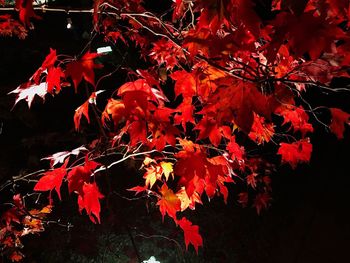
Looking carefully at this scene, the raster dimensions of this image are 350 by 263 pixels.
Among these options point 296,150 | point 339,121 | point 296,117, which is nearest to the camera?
point 339,121

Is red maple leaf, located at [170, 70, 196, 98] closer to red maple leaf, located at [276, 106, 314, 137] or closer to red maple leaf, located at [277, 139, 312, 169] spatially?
red maple leaf, located at [276, 106, 314, 137]

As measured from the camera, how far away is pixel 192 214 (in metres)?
7.47

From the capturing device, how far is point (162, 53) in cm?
488

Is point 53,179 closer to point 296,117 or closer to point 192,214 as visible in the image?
point 296,117

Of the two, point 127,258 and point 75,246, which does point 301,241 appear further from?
point 75,246

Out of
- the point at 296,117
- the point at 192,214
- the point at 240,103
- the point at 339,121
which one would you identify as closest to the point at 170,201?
the point at 296,117

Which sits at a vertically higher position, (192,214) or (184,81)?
(184,81)

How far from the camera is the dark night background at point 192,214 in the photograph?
256 inches

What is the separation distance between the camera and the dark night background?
21.3 feet

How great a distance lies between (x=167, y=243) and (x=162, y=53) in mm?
4130

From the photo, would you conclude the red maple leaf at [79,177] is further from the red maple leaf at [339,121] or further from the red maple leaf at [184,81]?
the red maple leaf at [339,121]

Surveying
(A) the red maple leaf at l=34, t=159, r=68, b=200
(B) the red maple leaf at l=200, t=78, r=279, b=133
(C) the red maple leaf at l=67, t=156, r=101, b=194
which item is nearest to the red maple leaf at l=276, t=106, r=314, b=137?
(B) the red maple leaf at l=200, t=78, r=279, b=133

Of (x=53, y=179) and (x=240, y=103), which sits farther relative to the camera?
(x=53, y=179)

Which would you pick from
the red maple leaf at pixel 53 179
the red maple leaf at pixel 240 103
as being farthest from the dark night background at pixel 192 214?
the red maple leaf at pixel 240 103
